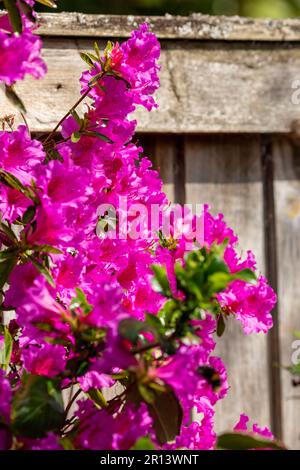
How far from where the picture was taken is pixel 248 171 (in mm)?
2055

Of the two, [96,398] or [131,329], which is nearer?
[131,329]

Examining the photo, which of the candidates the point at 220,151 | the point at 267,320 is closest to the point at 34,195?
the point at 267,320

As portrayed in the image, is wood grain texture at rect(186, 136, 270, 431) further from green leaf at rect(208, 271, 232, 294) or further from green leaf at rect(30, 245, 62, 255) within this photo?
green leaf at rect(208, 271, 232, 294)

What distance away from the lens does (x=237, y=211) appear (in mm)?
2037

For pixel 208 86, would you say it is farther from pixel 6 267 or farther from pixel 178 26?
pixel 6 267

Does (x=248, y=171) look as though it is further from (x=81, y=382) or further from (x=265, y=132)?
(x=81, y=382)

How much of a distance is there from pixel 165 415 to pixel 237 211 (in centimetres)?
102

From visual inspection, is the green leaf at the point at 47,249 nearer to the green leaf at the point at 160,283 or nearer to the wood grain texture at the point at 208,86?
the green leaf at the point at 160,283

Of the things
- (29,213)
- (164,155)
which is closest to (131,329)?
(29,213)

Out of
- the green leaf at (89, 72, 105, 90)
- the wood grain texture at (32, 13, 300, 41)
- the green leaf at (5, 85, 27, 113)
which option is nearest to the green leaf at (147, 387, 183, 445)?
the green leaf at (5, 85, 27, 113)

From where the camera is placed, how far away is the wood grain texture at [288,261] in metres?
2.03

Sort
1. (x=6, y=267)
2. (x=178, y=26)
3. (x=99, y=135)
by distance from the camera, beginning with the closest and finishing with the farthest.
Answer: (x=6, y=267), (x=99, y=135), (x=178, y=26)
